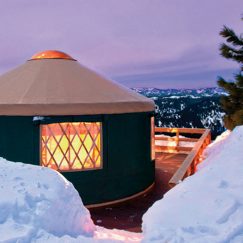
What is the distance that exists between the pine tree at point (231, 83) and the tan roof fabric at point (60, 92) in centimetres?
138

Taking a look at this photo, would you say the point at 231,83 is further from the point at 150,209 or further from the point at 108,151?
the point at 150,209

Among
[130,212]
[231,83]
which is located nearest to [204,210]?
[130,212]

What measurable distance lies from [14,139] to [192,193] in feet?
10.4

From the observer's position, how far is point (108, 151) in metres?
5.32

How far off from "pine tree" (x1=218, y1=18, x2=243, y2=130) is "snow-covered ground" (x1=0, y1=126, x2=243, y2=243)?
2.91 meters

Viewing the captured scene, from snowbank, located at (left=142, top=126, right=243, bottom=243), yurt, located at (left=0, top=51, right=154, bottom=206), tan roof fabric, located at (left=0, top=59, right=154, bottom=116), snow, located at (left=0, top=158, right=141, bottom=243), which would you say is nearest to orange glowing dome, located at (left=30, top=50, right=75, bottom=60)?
tan roof fabric, located at (left=0, top=59, right=154, bottom=116)

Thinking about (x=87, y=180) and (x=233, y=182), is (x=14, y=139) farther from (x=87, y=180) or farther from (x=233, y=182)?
(x=233, y=182)

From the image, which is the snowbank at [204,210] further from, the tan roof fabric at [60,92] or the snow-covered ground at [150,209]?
the tan roof fabric at [60,92]

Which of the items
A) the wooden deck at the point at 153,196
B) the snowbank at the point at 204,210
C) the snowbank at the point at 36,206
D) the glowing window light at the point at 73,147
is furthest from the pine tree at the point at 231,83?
the snowbank at the point at 36,206

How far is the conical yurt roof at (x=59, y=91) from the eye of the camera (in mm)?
5033

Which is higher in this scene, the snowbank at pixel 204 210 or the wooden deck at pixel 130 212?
the snowbank at pixel 204 210

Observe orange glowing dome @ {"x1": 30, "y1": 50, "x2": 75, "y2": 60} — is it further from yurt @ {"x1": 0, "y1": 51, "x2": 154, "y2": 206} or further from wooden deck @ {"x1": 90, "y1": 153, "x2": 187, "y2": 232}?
wooden deck @ {"x1": 90, "y1": 153, "x2": 187, "y2": 232}

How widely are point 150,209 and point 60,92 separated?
306 centimetres

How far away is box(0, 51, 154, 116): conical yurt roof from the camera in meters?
5.03
